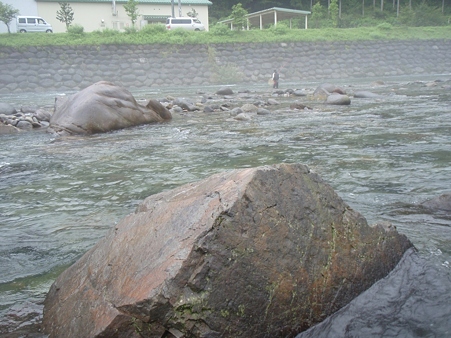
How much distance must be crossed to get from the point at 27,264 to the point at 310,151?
13.6 ft

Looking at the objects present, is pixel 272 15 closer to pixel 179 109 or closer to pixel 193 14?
pixel 193 14

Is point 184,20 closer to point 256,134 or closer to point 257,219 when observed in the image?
point 256,134

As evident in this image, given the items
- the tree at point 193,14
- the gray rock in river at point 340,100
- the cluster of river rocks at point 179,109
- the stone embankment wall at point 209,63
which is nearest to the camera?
the cluster of river rocks at point 179,109

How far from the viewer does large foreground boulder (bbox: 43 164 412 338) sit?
2.07 meters

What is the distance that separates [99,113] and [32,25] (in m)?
30.5

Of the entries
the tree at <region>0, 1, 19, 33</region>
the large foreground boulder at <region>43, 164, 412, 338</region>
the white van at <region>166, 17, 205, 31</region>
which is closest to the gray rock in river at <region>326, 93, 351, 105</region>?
the large foreground boulder at <region>43, 164, 412, 338</region>

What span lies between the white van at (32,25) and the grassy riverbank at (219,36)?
4.79 m

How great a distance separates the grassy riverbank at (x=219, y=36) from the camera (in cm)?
3068

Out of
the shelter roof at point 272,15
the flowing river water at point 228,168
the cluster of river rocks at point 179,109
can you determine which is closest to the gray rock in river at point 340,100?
the cluster of river rocks at point 179,109

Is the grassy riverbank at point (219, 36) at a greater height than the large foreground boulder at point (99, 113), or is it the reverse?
the grassy riverbank at point (219, 36)

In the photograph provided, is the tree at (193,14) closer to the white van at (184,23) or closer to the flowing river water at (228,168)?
the white van at (184,23)

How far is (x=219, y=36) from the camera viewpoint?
112 ft

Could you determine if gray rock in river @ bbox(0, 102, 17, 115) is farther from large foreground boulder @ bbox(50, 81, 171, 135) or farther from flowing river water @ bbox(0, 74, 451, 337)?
flowing river water @ bbox(0, 74, 451, 337)

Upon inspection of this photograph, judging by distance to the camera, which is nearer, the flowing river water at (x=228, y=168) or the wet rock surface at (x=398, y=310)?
the wet rock surface at (x=398, y=310)
